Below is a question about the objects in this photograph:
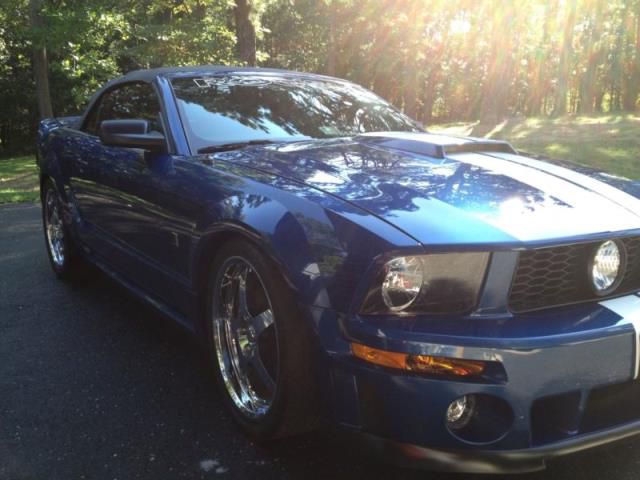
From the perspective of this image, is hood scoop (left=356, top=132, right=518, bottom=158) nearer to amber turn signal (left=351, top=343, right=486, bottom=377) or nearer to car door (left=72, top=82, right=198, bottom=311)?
car door (left=72, top=82, right=198, bottom=311)

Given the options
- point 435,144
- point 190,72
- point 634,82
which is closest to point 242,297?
point 435,144

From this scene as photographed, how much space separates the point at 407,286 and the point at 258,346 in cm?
79

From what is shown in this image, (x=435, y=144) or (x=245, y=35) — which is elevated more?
(x=245, y=35)

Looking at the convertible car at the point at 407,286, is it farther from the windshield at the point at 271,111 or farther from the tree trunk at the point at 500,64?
the tree trunk at the point at 500,64

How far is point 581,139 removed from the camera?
12.2 meters

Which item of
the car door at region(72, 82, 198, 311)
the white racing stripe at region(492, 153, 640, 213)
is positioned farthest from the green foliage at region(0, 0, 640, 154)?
the white racing stripe at region(492, 153, 640, 213)

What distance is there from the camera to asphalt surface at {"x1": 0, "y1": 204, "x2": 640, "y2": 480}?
2229mm

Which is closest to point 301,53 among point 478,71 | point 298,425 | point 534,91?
point 478,71

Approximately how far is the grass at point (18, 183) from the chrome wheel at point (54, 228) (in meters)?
5.45

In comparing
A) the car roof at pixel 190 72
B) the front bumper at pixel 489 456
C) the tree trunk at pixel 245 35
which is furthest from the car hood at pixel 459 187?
the tree trunk at pixel 245 35

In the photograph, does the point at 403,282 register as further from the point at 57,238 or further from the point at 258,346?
the point at 57,238

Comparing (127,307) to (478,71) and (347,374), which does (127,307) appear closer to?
(347,374)

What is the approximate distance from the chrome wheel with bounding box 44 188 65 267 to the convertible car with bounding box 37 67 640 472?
2.01 metres

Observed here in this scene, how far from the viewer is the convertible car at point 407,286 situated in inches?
69.0
